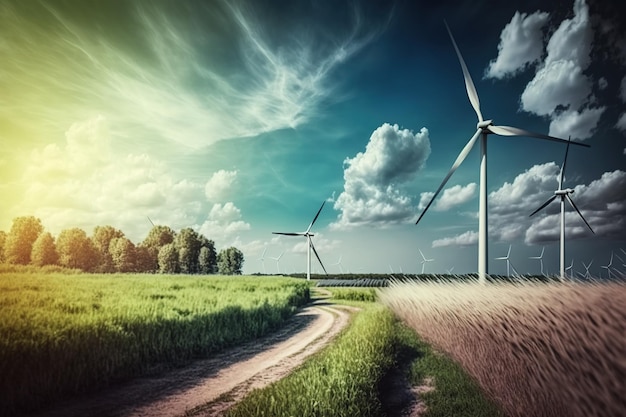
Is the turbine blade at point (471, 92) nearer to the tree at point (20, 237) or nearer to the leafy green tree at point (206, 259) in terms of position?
the tree at point (20, 237)

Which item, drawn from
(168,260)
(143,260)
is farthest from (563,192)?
(143,260)

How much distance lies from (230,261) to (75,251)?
4527 centimetres

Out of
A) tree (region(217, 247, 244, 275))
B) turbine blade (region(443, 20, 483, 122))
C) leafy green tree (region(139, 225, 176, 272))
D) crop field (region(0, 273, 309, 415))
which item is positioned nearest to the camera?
crop field (region(0, 273, 309, 415))

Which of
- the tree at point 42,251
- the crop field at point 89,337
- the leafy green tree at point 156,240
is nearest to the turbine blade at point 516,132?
the crop field at point 89,337

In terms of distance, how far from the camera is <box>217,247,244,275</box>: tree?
81.5m

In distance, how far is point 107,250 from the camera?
5516cm

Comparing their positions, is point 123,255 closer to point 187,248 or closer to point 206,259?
point 187,248

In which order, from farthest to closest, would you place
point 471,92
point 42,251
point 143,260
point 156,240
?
point 156,240, point 143,260, point 42,251, point 471,92

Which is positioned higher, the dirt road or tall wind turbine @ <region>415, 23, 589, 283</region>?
tall wind turbine @ <region>415, 23, 589, 283</region>

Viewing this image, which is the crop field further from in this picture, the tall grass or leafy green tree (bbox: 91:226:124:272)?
leafy green tree (bbox: 91:226:124:272)

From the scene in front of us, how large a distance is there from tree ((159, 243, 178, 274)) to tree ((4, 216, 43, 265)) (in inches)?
1034

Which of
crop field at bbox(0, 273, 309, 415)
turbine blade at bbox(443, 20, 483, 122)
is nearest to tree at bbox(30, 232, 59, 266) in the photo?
crop field at bbox(0, 273, 309, 415)

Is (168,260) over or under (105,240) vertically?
under

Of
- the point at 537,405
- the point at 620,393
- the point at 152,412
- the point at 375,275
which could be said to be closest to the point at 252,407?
the point at 152,412
